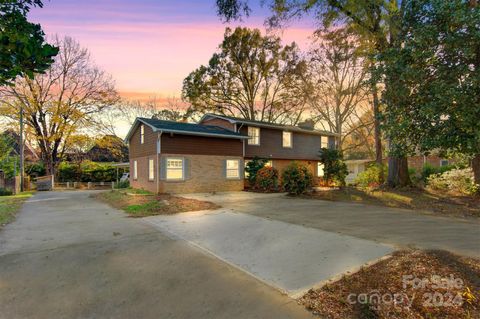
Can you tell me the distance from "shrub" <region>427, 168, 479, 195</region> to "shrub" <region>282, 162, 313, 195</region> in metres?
7.00

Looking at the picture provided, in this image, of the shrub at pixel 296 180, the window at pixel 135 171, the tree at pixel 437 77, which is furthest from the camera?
the window at pixel 135 171

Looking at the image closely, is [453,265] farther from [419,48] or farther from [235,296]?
[419,48]

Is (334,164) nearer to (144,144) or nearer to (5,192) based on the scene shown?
(144,144)

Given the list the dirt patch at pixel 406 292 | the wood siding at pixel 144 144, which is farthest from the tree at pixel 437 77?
the wood siding at pixel 144 144

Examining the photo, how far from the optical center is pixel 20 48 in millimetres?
3879

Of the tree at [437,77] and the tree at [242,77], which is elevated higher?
the tree at [242,77]

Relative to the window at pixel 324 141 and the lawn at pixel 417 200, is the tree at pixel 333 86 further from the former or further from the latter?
the lawn at pixel 417 200

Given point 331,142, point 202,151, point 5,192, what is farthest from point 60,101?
point 331,142

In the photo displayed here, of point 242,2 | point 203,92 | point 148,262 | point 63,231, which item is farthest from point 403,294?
point 203,92

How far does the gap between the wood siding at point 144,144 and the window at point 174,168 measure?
1.21 meters

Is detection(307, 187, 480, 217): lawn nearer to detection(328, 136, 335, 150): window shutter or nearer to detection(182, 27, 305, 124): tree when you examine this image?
detection(328, 136, 335, 150): window shutter

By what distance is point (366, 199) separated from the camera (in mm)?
14102

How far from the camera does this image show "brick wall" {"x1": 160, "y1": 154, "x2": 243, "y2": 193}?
17.2 metres

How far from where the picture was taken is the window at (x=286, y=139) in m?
23.7
